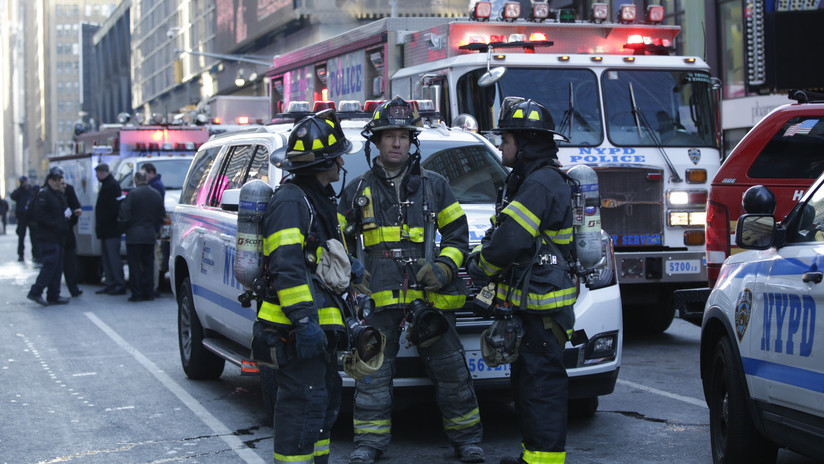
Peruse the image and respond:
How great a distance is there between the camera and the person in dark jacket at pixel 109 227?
1639cm

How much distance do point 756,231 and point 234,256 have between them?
3334 millimetres

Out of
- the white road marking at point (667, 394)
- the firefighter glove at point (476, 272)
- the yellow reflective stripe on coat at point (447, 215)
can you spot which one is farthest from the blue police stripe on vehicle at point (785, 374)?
the white road marking at point (667, 394)

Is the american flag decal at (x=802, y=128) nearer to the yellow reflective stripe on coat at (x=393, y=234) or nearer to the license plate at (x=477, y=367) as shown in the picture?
the license plate at (x=477, y=367)

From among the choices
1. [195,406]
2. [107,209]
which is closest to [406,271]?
[195,406]

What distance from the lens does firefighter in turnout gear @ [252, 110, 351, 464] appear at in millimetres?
4703

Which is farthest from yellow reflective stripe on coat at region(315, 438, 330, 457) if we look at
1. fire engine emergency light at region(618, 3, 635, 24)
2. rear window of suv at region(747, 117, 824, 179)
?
fire engine emergency light at region(618, 3, 635, 24)

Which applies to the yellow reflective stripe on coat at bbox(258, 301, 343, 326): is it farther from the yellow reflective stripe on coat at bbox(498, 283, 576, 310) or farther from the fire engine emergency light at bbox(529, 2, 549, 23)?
the fire engine emergency light at bbox(529, 2, 549, 23)

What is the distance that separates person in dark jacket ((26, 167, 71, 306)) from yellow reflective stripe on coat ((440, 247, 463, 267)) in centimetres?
1030

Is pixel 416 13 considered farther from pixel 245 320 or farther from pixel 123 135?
pixel 245 320

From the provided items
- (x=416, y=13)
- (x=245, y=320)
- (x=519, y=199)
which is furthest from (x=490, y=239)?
(x=416, y=13)

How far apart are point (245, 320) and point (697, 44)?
1988 cm

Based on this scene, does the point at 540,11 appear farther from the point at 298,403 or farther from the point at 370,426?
the point at 298,403

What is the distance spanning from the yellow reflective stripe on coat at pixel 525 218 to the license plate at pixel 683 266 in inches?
203

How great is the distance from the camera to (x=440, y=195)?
20.2ft
